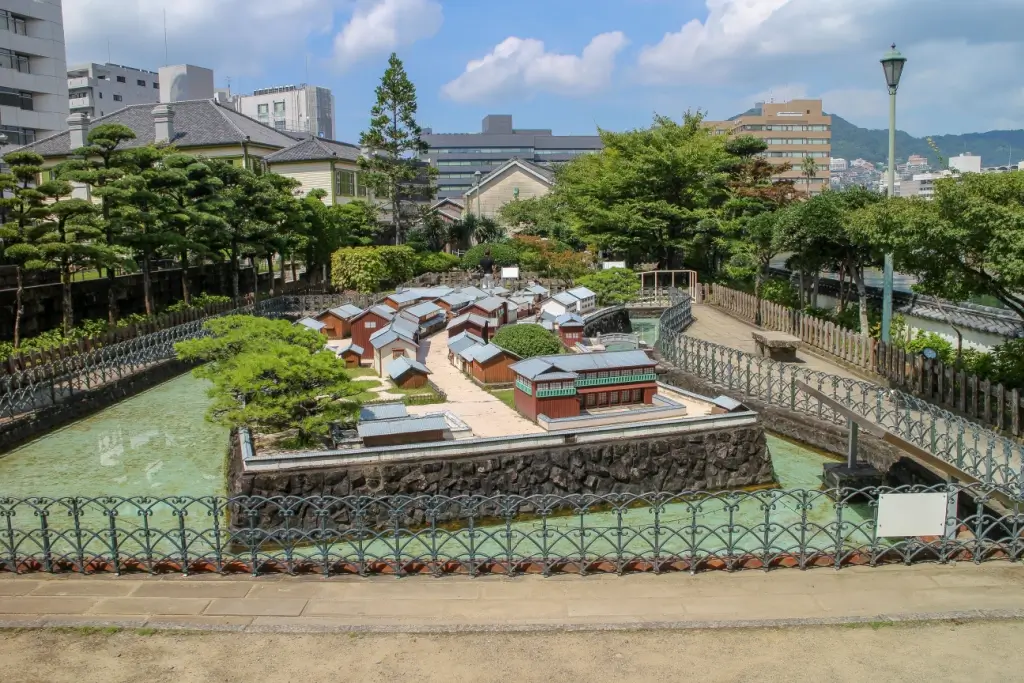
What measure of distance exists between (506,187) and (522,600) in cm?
5616

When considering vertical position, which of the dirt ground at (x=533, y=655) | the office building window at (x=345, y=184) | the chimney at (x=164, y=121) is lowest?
the dirt ground at (x=533, y=655)

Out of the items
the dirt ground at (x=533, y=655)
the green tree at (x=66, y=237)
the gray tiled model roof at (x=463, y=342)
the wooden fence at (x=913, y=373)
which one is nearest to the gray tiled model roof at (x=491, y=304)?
the gray tiled model roof at (x=463, y=342)

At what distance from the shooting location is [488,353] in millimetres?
21828

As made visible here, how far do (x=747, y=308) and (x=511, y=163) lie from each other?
110ft

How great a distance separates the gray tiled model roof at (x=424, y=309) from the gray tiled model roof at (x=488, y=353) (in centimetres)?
810

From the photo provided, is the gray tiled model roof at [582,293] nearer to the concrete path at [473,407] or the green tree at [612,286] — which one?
the green tree at [612,286]

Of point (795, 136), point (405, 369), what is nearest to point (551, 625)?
point (405, 369)

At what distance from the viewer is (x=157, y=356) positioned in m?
26.2

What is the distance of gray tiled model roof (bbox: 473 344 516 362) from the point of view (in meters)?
21.7

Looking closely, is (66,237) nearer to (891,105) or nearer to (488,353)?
(488,353)

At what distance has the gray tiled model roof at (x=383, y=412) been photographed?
1639 cm

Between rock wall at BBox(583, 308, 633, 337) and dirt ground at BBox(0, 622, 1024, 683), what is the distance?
21.1 metres

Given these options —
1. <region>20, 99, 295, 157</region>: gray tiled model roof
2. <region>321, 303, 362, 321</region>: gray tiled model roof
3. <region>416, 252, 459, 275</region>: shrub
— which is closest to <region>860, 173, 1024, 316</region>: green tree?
<region>321, 303, 362, 321</region>: gray tiled model roof

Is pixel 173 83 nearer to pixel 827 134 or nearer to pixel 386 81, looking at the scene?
pixel 386 81
